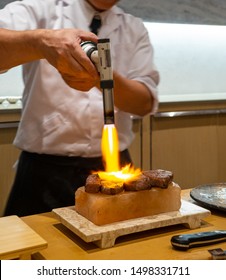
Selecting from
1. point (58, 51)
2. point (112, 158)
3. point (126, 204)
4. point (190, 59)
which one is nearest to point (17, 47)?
point (58, 51)

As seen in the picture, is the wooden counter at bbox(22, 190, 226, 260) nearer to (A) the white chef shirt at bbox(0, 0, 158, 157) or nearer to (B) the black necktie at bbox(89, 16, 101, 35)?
(A) the white chef shirt at bbox(0, 0, 158, 157)

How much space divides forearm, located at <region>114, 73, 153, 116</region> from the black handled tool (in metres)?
0.66

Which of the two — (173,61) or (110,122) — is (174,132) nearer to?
(173,61)

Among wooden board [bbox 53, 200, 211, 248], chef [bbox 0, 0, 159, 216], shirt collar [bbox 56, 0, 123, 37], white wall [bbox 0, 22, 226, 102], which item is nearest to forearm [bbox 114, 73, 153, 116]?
chef [bbox 0, 0, 159, 216]

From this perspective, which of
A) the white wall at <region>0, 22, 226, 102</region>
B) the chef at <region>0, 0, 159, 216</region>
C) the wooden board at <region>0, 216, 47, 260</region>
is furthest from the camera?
the white wall at <region>0, 22, 226, 102</region>

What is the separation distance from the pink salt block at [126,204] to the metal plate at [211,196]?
0.13 meters

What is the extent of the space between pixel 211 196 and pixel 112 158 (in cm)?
37

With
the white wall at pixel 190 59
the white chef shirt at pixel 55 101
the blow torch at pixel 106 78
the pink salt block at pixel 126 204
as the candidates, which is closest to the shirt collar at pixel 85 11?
the white chef shirt at pixel 55 101

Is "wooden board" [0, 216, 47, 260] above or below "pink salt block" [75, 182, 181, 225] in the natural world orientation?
below

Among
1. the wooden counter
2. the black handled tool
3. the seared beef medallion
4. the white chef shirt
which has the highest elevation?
the white chef shirt

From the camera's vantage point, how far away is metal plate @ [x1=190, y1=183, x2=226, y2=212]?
1103 mm

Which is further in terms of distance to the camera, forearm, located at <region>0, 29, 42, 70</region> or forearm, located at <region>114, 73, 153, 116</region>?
forearm, located at <region>114, 73, 153, 116</region>

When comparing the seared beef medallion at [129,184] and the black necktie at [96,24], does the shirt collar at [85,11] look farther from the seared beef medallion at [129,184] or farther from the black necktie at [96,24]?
the seared beef medallion at [129,184]

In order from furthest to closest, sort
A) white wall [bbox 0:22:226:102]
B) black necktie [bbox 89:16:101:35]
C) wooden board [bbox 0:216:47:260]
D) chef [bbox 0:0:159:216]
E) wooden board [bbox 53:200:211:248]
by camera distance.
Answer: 1. white wall [bbox 0:22:226:102]
2. black necktie [bbox 89:16:101:35]
3. chef [bbox 0:0:159:216]
4. wooden board [bbox 53:200:211:248]
5. wooden board [bbox 0:216:47:260]
